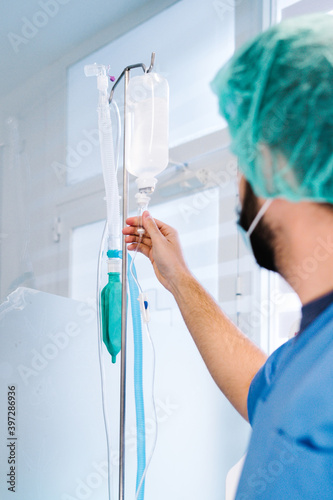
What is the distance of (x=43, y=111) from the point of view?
1664mm

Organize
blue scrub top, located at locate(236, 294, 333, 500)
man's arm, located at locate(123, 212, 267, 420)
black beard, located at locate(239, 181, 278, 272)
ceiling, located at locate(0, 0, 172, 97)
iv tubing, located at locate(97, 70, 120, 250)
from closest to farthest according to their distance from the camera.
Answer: blue scrub top, located at locate(236, 294, 333, 500) < black beard, located at locate(239, 181, 278, 272) < man's arm, located at locate(123, 212, 267, 420) < iv tubing, located at locate(97, 70, 120, 250) < ceiling, located at locate(0, 0, 172, 97)

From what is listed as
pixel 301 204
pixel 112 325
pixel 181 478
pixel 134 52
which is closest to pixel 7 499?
pixel 112 325

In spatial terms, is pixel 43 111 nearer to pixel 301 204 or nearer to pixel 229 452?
pixel 301 204

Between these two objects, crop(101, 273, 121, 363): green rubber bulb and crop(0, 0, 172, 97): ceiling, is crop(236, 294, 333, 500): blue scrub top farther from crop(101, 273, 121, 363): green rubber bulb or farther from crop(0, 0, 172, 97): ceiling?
crop(0, 0, 172, 97): ceiling

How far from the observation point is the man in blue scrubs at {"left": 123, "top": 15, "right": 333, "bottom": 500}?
2.71ft

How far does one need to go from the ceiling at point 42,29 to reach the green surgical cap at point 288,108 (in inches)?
33.7

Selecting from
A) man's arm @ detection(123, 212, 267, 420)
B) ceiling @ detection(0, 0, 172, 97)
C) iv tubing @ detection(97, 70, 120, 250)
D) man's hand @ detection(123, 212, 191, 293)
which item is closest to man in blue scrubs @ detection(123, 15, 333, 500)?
man's arm @ detection(123, 212, 267, 420)

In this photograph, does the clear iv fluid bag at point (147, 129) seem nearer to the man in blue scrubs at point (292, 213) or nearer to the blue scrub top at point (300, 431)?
the man in blue scrubs at point (292, 213)

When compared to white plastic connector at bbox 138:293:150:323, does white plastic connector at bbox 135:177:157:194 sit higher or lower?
higher

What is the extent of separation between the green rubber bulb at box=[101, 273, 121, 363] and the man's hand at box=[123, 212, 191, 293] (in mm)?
118

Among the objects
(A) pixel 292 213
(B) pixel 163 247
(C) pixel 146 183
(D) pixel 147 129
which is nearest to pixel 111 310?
(B) pixel 163 247

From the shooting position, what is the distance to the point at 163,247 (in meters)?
1.32

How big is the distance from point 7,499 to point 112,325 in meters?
0.51

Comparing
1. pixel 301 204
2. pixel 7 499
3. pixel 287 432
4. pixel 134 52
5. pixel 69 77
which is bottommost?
pixel 7 499
